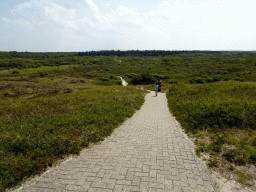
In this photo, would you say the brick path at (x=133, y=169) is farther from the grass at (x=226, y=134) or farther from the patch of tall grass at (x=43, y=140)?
the grass at (x=226, y=134)

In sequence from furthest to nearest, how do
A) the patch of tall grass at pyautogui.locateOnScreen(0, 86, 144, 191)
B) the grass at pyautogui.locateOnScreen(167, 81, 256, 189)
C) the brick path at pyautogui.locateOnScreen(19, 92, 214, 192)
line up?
1. the grass at pyautogui.locateOnScreen(167, 81, 256, 189)
2. the patch of tall grass at pyautogui.locateOnScreen(0, 86, 144, 191)
3. the brick path at pyautogui.locateOnScreen(19, 92, 214, 192)

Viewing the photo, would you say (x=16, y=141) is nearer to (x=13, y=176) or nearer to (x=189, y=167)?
(x=13, y=176)

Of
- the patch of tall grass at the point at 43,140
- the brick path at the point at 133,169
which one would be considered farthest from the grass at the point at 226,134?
the patch of tall grass at the point at 43,140

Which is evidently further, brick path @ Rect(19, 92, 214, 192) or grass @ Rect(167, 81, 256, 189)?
grass @ Rect(167, 81, 256, 189)

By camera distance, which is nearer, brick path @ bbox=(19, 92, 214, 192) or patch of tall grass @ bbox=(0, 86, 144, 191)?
brick path @ bbox=(19, 92, 214, 192)

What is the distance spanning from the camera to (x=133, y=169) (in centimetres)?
441

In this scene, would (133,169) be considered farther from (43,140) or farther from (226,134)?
(226,134)

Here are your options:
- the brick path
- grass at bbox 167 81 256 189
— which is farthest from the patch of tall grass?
Result: grass at bbox 167 81 256 189

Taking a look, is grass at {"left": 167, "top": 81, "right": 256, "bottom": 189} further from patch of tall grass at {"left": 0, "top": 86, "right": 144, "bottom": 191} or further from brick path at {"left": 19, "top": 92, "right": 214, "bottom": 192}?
patch of tall grass at {"left": 0, "top": 86, "right": 144, "bottom": 191}

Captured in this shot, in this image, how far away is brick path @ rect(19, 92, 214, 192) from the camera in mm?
3820

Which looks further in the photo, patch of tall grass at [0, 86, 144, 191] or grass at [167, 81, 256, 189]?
grass at [167, 81, 256, 189]

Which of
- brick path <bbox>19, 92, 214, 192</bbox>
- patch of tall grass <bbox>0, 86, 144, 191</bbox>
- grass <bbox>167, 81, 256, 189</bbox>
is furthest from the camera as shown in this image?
grass <bbox>167, 81, 256, 189</bbox>

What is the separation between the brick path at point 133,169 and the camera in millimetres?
3820

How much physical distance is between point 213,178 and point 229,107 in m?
5.84
